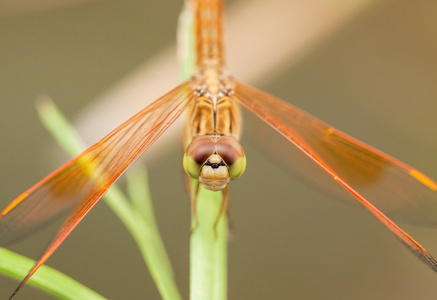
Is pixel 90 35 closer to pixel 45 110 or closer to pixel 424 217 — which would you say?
pixel 45 110

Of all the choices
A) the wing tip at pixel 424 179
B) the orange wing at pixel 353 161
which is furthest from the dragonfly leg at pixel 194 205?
the wing tip at pixel 424 179

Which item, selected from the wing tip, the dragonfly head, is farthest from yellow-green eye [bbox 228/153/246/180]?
the wing tip

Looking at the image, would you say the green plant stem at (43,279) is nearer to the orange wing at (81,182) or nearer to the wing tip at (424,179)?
the orange wing at (81,182)

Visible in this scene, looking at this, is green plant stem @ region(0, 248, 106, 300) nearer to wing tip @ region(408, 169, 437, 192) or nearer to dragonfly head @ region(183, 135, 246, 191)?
dragonfly head @ region(183, 135, 246, 191)

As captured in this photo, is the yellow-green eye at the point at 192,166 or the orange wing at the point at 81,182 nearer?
the orange wing at the point at 81,182

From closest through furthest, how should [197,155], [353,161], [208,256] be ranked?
[208,256] → [197,155] → [353,161]

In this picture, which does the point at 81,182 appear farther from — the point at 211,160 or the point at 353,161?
the point at 353,161

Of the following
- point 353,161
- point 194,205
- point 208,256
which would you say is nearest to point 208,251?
point 208,256
